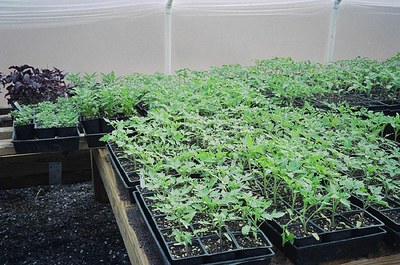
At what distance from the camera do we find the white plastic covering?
3.69 metres

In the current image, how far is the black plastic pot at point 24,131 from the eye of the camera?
2398 mm

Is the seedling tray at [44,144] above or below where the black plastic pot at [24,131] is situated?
below

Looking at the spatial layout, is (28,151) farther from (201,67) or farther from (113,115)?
(201,67)

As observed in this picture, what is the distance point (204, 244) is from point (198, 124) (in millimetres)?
885

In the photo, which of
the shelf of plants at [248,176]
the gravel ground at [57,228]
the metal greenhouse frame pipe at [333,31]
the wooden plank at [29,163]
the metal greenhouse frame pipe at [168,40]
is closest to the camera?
the shelf of plants at [248,176]

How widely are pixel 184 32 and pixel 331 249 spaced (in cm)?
317

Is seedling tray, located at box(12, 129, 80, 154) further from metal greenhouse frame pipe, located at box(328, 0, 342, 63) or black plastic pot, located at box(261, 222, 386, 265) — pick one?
metal greenhouse frame pipe, located at box(328, 0, 342, 63)

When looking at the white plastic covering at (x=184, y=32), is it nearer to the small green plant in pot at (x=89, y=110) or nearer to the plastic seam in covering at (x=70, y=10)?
the plastic seam in covering at (x=70, y=10)

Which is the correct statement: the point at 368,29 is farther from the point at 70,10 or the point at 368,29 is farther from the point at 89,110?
the point at 89,110

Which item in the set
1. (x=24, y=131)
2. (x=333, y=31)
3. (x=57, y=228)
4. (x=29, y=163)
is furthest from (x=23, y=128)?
(x=333, y=31)

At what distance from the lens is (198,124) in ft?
7.11

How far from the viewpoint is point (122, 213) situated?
174 cm

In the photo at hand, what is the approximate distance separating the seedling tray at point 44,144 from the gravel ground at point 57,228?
816 millimetres

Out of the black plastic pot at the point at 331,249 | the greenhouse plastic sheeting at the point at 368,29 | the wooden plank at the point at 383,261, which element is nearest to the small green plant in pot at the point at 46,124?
the black plastic pot at the point at 331,249
